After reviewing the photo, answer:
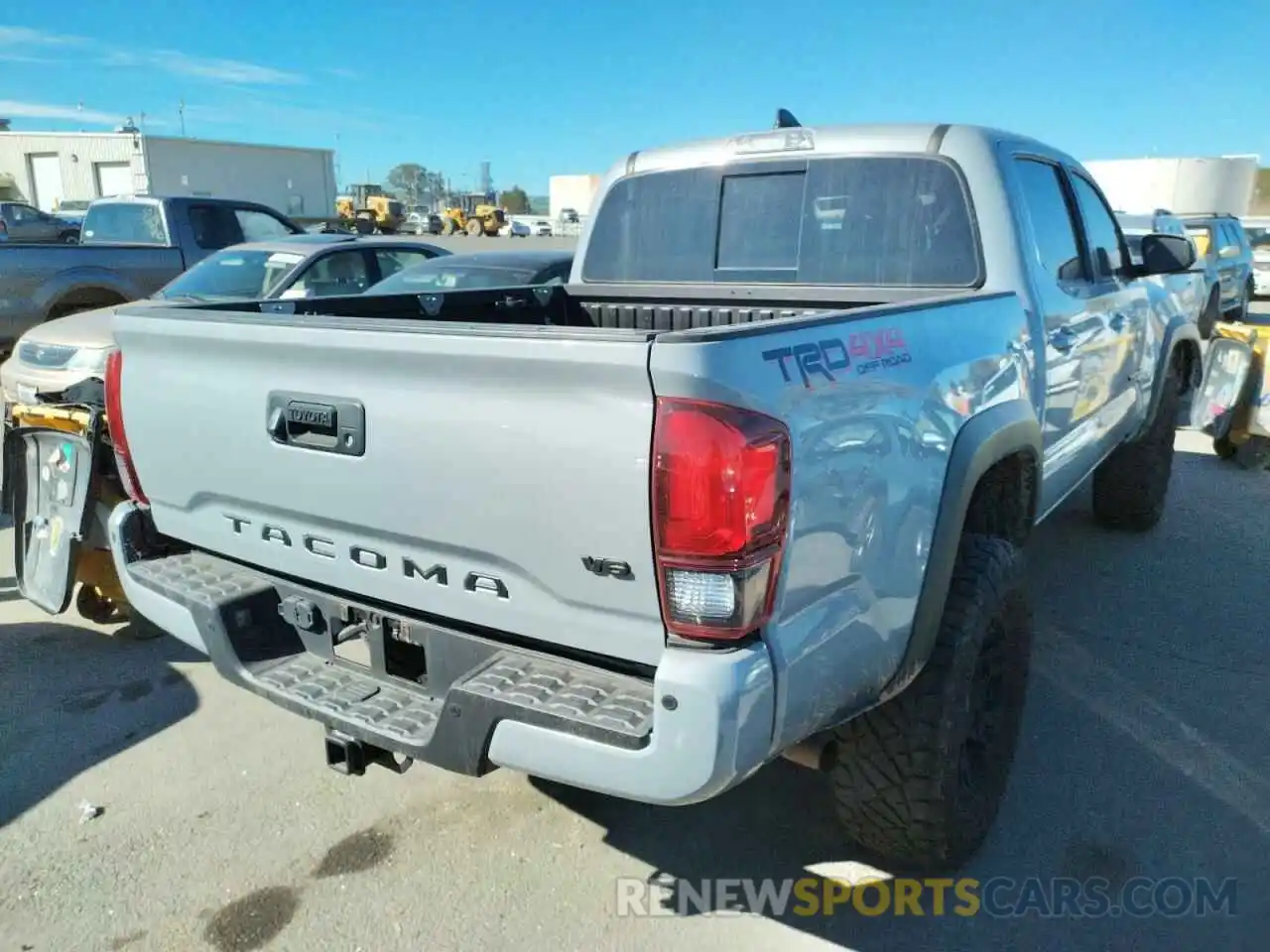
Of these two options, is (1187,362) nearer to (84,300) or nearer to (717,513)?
(717,513)

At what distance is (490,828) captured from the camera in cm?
297

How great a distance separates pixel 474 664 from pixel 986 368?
1.62m

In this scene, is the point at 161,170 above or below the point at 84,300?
above

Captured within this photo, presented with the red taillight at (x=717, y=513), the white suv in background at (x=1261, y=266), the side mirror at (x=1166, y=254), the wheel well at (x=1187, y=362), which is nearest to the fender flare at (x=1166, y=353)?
the wheel well at (x=1187, y=362)

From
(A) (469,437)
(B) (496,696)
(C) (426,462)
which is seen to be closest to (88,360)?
(C) (426,462)

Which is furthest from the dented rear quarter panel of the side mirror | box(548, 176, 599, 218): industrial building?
box(548, 176, 599, 218): industrial building

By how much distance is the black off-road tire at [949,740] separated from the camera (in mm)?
2449

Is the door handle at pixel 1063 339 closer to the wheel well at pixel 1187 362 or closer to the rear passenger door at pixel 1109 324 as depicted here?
the rear passenger door at pixel 1109 324

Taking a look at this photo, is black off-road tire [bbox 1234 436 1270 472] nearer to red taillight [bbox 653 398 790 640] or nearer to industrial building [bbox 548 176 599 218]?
red taillight [bbox 653 398 790 640]

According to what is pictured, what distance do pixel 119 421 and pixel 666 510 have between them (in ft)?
6.20

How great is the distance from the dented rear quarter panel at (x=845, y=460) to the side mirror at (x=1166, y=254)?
2254 millimetres

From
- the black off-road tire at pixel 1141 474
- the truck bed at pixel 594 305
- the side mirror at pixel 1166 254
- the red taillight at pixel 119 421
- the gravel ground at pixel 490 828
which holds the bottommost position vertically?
the gravel ground at pixel 490 828

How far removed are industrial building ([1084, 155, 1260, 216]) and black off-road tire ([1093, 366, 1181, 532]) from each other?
36734 mm

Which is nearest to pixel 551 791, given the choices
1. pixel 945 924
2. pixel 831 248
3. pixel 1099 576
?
pixel 945 924
